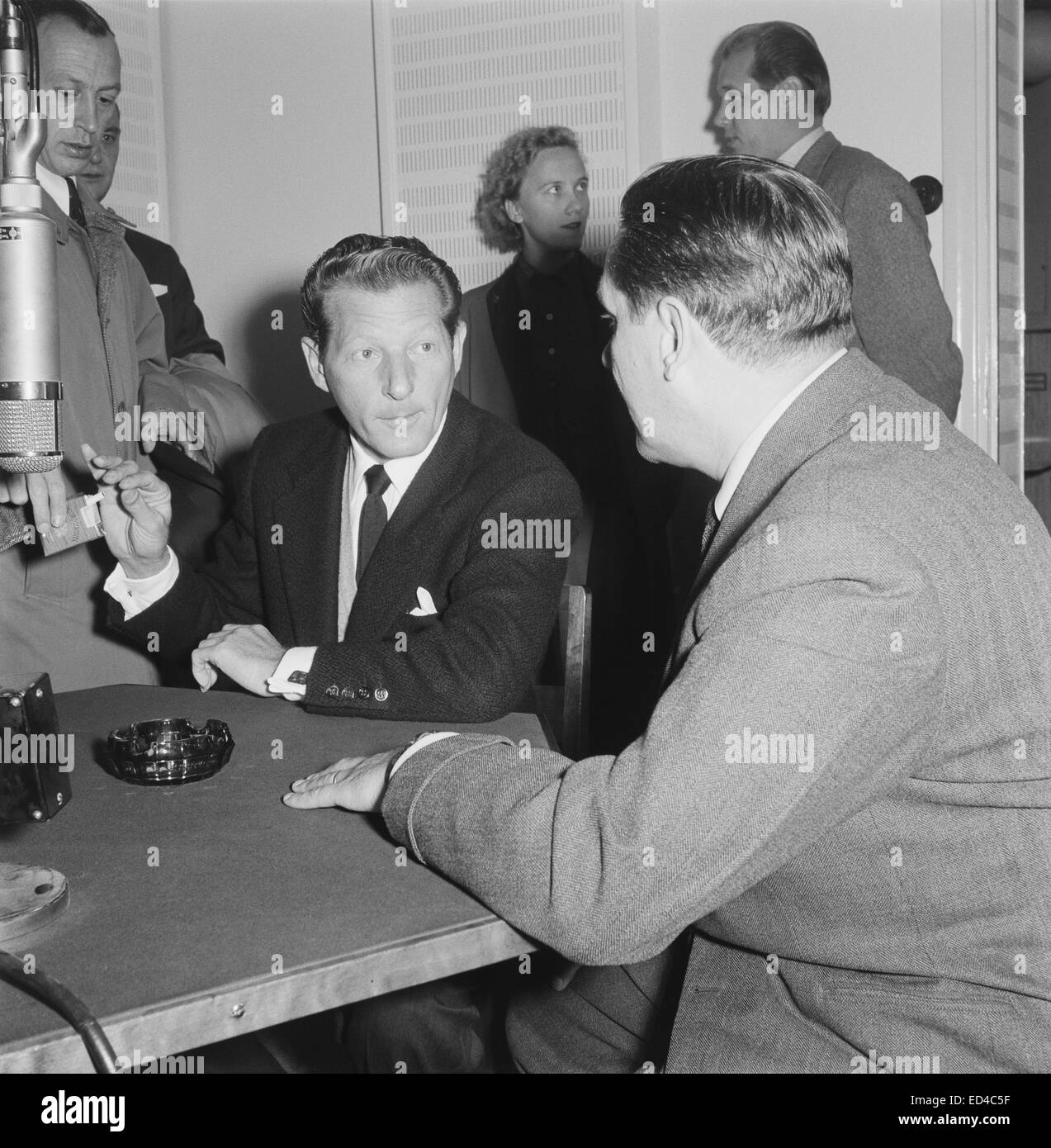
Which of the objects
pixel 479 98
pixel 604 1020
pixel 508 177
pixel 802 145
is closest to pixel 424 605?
pixel 604 1020

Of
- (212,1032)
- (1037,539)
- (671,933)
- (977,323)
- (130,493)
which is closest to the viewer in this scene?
(212,1032)

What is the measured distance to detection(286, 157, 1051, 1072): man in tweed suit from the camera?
39.4 inches

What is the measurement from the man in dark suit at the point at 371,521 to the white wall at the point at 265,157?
252cm

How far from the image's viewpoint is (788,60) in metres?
3.14

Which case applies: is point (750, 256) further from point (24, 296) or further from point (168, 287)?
point (168, 287)

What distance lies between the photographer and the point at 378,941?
1000mm

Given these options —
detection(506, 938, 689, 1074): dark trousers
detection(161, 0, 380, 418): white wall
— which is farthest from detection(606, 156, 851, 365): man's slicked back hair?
detection(161, 0, 380, 418): white wall

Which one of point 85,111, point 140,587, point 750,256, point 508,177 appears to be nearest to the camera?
point 750,256

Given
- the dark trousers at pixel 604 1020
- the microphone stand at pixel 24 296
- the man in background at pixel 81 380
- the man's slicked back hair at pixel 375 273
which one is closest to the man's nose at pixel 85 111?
the man in background at pixel 81 380

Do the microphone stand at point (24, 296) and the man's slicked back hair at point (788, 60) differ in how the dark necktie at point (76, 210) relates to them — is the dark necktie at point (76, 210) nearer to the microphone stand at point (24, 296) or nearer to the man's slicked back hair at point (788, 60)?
the microphone stand at point (24, 296)

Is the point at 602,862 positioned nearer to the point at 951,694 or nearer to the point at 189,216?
the point at 951,694

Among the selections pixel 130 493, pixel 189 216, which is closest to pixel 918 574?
pixel 130 493

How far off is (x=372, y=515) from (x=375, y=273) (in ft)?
1.32

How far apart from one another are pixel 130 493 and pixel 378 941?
1136mm
